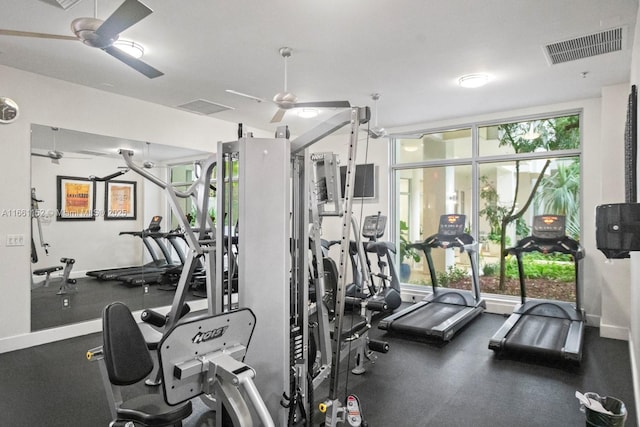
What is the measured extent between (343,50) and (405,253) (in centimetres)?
437

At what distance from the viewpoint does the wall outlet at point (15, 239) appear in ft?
13.8

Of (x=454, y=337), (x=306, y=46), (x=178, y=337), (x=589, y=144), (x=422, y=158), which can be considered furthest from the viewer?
(x=422, y=158)

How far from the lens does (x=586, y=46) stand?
3600 mm

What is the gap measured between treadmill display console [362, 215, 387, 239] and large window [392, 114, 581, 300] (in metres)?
1.23

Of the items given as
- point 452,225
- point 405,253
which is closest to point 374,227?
point 452,225

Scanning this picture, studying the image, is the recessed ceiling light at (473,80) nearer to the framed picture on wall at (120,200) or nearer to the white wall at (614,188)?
the white wall at (614,188)

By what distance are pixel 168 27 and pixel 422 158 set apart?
15.7 ft

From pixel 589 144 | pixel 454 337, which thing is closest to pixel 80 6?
pixel 454 337

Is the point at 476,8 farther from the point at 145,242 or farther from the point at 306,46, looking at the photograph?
the point at 145,242

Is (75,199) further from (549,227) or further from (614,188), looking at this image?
(614,188)

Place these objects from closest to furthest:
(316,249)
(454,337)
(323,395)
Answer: (316,249), (323,395), (454,337)

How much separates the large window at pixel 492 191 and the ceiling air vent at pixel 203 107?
326 cm

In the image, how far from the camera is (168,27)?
3.26m

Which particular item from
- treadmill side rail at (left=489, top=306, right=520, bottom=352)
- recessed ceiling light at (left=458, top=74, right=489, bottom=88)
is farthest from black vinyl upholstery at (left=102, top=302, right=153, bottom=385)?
recessed ceiling light at (left=458, top=74, right=489, bottom=88)
